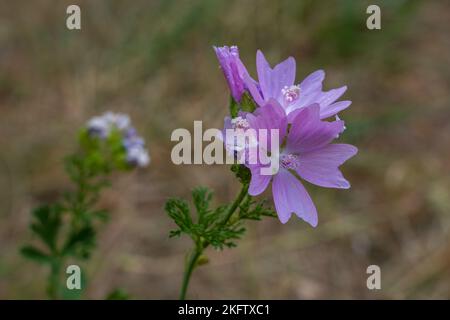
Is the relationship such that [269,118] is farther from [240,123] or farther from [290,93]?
[290,93]

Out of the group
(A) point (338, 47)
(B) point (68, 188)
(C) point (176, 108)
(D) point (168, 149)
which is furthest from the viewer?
(A) point (338, 47)

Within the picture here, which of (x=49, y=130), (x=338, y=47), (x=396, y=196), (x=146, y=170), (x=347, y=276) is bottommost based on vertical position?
(x=347, y=276)

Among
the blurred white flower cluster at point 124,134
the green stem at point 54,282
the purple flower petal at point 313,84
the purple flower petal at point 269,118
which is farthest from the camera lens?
the blurred white flower cluster at point 124,134

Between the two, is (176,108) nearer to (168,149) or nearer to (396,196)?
(168,149)

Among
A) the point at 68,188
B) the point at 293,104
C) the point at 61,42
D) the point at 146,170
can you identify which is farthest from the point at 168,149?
the point at 293,104

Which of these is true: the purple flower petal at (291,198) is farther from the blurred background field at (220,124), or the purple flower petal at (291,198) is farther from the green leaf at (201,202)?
the blurred background field at (220,124)

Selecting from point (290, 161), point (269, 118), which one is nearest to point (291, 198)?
point (290, 161)

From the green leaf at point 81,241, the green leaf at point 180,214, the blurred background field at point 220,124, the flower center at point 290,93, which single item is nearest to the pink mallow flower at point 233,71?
the flower center at point 290,93
